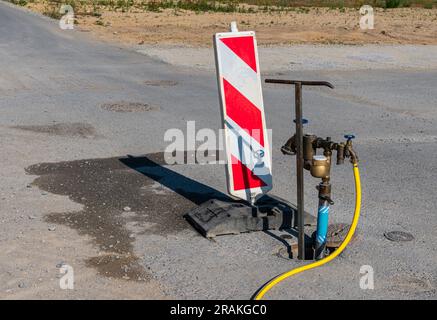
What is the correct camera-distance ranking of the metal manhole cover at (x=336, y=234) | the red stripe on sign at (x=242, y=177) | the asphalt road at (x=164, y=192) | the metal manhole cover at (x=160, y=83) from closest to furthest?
the asphalt road at (x=164, y=192), the metal manhole cover at (x=336, y=234), the red stripe on sign at (x=242, y=177), the metal manhole cover at (x=160, y=83)

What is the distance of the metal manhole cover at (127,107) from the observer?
37.0 feet

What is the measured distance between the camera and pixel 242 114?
599 centimetres

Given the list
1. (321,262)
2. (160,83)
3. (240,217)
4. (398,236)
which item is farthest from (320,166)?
(160,83)

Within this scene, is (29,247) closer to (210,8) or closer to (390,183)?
(390,183)

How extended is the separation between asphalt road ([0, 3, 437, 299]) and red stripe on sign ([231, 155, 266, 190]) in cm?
51

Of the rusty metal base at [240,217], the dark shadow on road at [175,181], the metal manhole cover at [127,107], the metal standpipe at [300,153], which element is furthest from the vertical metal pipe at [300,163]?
the metal manhole cover at [127,107]

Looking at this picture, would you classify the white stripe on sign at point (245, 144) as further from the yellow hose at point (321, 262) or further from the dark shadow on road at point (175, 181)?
the yellow hose at point (321, 262)

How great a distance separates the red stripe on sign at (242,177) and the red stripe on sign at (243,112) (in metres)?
0.29

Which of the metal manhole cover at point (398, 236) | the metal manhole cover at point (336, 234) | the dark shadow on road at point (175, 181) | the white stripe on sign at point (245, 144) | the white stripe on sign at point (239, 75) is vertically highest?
the white stripe on sign at point (239, 75)

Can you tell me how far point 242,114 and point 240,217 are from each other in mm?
927

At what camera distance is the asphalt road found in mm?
4949

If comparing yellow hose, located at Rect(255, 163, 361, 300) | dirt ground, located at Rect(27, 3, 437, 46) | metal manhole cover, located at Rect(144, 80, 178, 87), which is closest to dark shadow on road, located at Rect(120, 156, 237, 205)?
yellow hose, located at Rect(255, 163, 361, 300)

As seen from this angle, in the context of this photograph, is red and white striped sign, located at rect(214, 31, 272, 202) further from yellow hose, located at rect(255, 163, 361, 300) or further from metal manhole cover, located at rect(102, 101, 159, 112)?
metal manhole cover, located at rect(102, 101, 159, 112)
